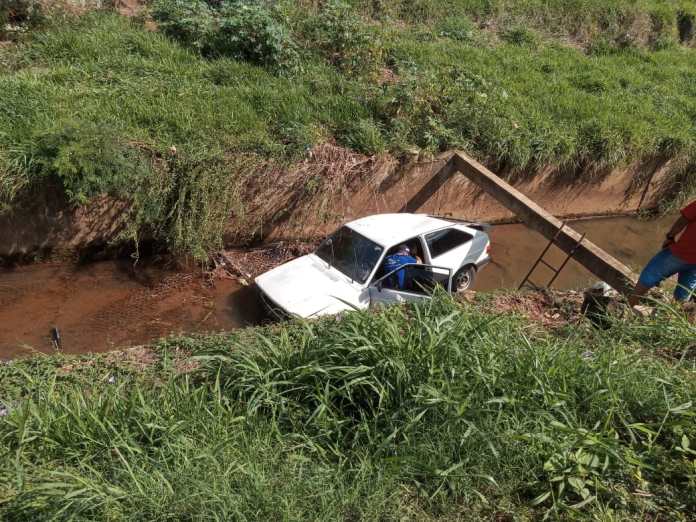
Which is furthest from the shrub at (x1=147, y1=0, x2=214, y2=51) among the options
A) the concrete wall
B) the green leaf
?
the green leaf

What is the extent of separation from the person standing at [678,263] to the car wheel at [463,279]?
98.7 inches

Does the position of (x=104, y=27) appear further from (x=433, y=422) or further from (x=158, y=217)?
(x=433, y=422)

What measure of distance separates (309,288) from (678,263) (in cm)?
437

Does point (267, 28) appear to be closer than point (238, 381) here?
No

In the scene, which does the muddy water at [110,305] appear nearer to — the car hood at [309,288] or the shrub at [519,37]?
the car hood at [309,288]

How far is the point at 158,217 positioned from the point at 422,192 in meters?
4.71

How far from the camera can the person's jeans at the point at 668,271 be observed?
6.37 metres

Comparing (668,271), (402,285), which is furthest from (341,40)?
(668,271)

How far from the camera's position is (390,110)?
10.2 metres

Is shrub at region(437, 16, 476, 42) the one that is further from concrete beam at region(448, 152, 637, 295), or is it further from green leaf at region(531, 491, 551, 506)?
green leaf at region(531, 491, 551, 506)

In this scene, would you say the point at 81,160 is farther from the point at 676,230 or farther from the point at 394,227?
the point at 676,230

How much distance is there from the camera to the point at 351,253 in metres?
7.48

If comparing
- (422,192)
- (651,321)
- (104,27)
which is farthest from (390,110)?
(651,321)

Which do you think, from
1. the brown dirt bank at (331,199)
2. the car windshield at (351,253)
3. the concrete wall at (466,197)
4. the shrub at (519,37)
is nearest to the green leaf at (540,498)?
the car windshield at (351,253)
